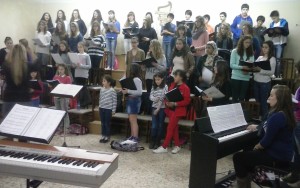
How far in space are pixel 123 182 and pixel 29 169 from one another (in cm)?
168

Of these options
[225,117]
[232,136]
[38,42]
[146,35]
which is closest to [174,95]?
[225,117]

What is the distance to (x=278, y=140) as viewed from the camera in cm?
300

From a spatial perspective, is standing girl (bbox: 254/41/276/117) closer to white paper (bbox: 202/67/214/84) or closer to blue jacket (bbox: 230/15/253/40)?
white paper (bbox: 202/67/214/84)

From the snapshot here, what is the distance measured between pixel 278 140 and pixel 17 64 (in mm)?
2952

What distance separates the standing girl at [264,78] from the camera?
5000mm

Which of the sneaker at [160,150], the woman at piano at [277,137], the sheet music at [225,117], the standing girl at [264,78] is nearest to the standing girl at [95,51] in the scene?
the sneaker at [160,150]

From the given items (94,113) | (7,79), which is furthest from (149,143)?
(7,79)

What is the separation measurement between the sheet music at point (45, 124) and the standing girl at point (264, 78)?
3.34 meters

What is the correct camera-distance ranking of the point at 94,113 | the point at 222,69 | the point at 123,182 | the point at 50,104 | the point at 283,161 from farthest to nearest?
the point at 50,104 → the point at 94,113 → the point at 222,69 → the point at 123,182 → the point at 283,161

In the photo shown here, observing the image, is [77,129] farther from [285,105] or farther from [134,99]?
[285,105]

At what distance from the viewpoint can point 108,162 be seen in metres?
2.23

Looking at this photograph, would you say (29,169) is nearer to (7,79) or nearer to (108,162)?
(108,162)

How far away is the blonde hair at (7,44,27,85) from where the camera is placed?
→ 3787 millimetres

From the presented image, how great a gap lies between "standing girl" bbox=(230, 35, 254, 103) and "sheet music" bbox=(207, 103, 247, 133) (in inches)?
66.0
